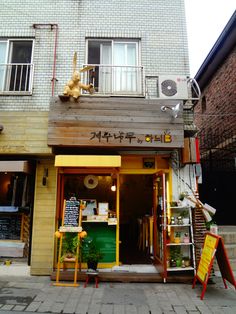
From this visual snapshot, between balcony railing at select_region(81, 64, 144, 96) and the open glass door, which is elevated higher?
balcony railing at select_region(81, 64, 144, 96)

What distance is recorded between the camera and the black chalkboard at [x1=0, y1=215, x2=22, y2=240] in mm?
7844

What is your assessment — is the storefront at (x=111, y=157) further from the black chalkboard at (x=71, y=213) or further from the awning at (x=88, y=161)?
the black chalkboard at (x=71, y=213)

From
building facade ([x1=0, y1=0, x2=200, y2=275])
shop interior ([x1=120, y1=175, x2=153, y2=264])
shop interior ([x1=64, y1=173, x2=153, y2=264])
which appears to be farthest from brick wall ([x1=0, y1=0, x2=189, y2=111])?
shop interior ([x1=120, y1=175, x2=153, y2=264])

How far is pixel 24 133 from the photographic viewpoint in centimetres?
751

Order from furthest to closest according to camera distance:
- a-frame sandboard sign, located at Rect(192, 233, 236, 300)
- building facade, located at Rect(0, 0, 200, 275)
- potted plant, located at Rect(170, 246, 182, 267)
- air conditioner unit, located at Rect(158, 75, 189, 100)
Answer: air conditioner unit, located at Rect(158, 75, 189, 100)
building facade, located at Rect(0, 0, 200, 275)
potted plant, located at Rect(170, 246, 182, 267)
a-frame sandboard sign, located at Rect(192, 233, 236, 300)

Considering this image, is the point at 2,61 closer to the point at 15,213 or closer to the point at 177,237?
the point at 15,213

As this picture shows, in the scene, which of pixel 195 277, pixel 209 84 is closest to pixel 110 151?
pixel 195 277

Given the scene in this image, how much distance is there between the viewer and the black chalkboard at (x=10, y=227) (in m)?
→ 7.84

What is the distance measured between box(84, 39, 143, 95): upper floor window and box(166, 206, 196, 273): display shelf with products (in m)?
3.61

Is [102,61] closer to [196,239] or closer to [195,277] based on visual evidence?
[196,239]

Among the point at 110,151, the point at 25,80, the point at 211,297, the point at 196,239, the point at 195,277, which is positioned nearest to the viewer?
the point at 211,297

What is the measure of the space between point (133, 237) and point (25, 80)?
23.4 feet

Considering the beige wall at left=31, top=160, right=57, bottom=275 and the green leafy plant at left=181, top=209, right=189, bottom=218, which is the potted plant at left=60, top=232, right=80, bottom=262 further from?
the green leafy plant at left=181, top=209, right=189, bottom=218

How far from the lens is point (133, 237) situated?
11328 mm
